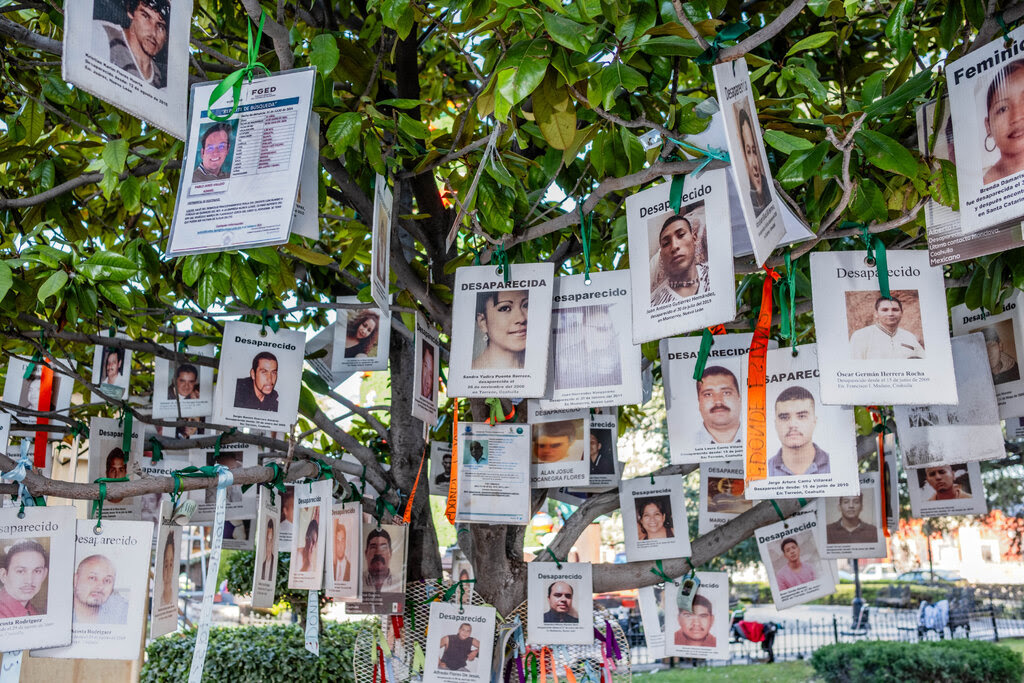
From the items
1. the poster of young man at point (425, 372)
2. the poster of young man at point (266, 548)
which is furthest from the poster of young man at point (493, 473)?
the poster of young man at point (266, 548)

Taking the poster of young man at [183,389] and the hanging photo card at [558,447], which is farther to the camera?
the poster of young man at [183,389]

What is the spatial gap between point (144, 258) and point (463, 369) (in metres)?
1.05

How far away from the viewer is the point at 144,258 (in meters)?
2.45

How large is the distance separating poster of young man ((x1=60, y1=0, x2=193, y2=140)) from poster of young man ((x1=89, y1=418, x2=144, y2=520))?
1.58 meters

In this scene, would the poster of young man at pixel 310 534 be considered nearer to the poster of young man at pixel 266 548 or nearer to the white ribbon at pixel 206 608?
the poster of young man at pixel 266 548

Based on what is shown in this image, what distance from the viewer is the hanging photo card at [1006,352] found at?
89.2 inches

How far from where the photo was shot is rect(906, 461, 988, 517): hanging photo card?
2986 millimetres

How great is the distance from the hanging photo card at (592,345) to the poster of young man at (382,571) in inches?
46.3

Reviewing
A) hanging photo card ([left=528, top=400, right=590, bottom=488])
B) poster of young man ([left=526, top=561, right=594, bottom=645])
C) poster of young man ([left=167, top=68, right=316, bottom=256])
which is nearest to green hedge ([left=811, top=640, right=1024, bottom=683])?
poster of young man ([left=526, top=561, right=594, bottom=645])

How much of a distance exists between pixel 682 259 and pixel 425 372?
3.39ft

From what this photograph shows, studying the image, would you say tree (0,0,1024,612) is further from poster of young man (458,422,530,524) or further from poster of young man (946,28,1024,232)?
poster of young man (458,422,530,524)

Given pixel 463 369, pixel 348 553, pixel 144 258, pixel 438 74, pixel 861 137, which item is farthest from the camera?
pixel 438 74

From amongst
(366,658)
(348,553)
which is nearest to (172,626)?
(348,553)

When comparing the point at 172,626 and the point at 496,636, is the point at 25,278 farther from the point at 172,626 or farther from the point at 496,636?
the point at 496,636
